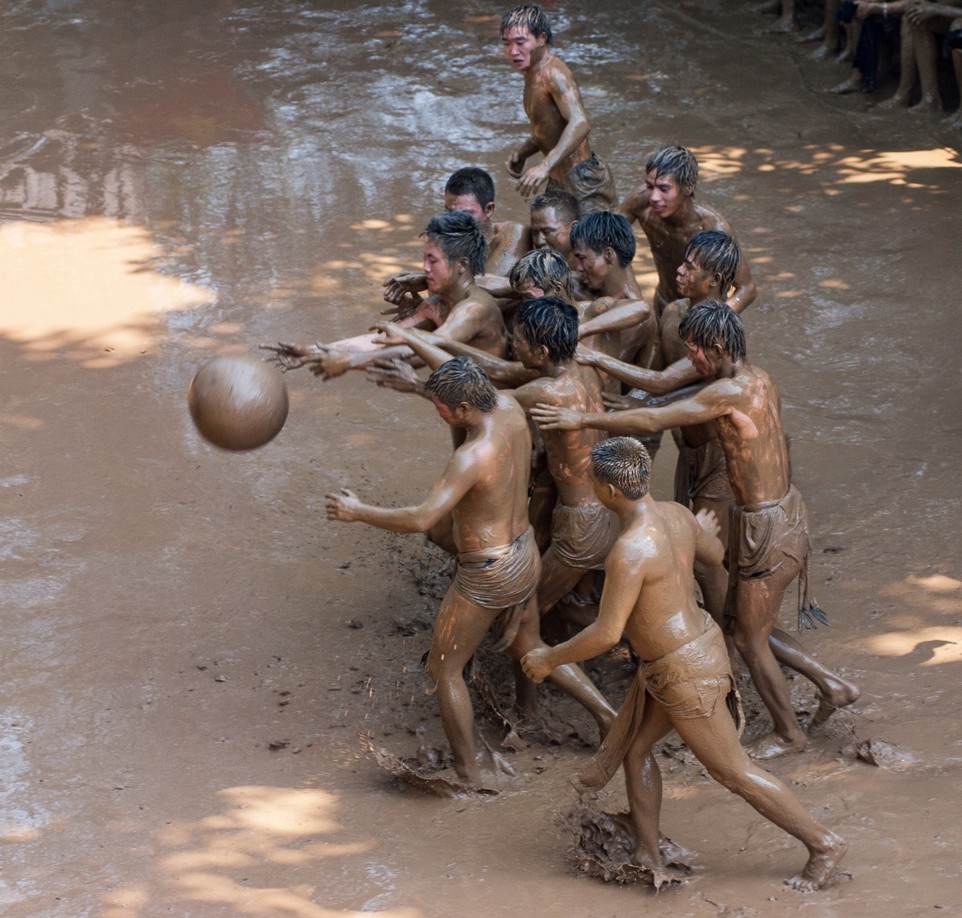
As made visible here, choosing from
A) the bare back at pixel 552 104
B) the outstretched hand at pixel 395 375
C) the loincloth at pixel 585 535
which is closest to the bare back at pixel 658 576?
the loincloth at pixel 585 535

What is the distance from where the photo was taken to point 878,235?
32.8 ft

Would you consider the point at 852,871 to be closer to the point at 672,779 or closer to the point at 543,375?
the point at 672,779

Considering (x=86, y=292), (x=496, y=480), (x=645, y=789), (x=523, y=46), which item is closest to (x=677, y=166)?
(x=523, y=46)

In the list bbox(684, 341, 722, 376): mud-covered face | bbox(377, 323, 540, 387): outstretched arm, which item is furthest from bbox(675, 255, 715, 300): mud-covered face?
bbox(377, 323, 540, 387): outstretched arm

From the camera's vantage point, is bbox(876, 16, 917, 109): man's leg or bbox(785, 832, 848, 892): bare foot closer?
bbox(785, 832, 848, 892): bare foot

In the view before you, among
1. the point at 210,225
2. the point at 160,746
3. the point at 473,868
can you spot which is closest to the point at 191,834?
the point at 160,746

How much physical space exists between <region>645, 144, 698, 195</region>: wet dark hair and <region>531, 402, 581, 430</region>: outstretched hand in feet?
5.21

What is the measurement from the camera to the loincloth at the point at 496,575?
523 centimetres

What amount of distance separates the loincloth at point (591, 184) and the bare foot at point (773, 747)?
327 centimetres

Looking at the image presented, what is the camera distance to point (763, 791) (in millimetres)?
4465

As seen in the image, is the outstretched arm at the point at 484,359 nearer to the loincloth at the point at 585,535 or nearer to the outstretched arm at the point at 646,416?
the outstretched arm at the point at 646,416

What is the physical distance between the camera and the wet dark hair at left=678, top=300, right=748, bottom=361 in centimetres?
506

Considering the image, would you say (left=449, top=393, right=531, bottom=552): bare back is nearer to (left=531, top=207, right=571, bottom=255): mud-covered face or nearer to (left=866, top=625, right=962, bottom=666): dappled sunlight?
(left=531, top=207, right=571, bottom=255): mud-covered face

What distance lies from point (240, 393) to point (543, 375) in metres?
1.17
